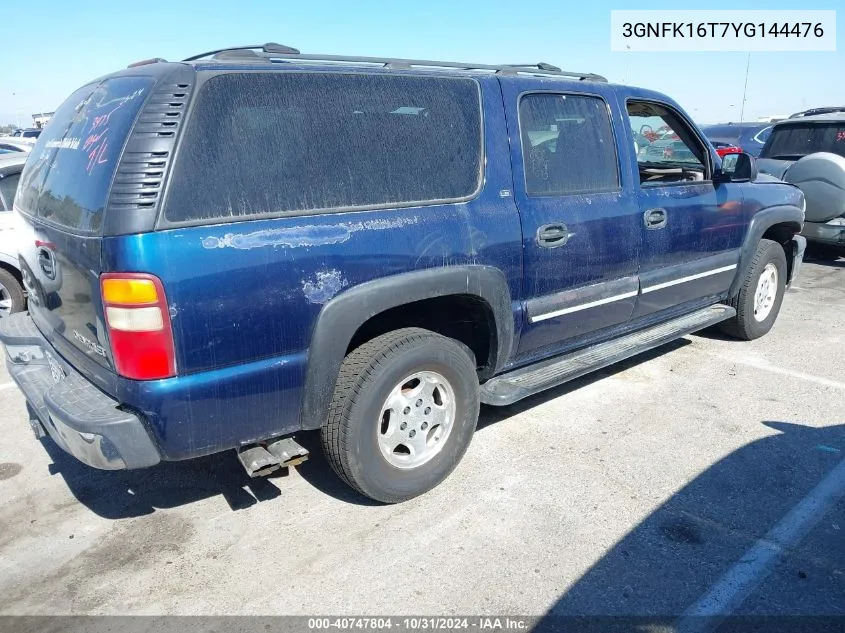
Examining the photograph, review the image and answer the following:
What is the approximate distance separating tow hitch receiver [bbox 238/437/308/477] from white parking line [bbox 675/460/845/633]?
159 cm

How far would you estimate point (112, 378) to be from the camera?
2604 millimetres

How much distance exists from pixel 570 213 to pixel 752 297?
2.48 meters

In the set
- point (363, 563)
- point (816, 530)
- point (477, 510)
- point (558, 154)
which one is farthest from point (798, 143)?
point (363, 563)

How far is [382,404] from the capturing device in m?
3.02

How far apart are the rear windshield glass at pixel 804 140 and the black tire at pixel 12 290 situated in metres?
9.05

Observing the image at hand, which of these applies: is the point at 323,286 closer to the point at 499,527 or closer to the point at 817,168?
the point at 499,527

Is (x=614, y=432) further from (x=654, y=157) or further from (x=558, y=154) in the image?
(x=654, y=157)

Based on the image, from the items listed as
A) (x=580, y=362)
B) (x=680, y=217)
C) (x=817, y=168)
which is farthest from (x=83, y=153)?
(x=817, y=168)

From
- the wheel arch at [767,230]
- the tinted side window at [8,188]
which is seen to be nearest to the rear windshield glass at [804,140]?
the wheel arch at [767,230]

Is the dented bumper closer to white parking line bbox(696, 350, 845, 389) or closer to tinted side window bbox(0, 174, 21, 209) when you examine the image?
tinted side window bbox(0, 174, 21, 209)

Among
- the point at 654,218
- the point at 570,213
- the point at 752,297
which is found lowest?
the point at 752,297

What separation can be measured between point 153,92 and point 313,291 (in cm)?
94

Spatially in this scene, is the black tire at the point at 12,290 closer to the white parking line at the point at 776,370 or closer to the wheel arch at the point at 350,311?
the wheel arch at the point at 350,311

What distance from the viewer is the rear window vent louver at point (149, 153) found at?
2.41 m
